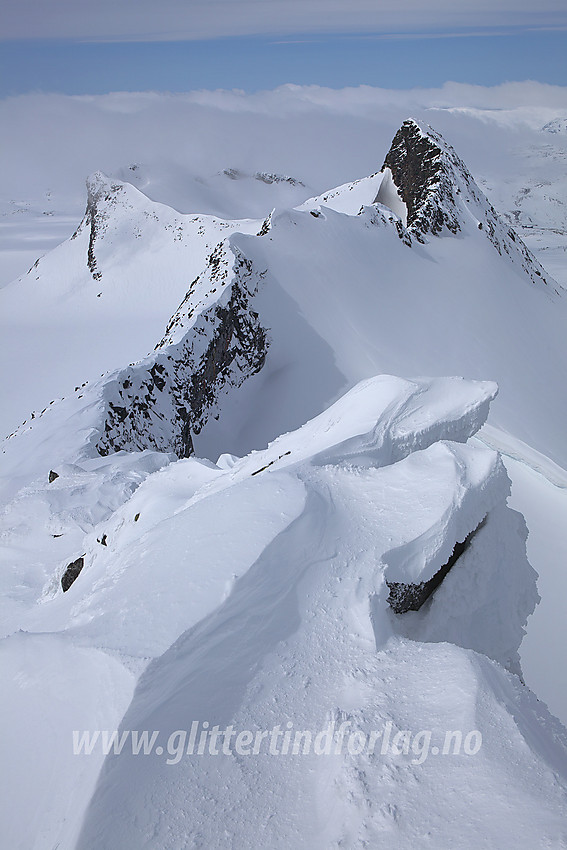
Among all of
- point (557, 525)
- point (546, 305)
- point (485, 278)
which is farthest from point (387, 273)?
point (557, 525)

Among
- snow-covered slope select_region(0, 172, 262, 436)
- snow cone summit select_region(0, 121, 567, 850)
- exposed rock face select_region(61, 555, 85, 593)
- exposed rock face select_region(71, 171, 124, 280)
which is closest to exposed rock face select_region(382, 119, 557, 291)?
snow-covered slope select_region(0, 172, 262, 436)

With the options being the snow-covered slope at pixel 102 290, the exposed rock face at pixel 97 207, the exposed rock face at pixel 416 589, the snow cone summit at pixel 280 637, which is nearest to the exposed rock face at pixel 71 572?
the snow cone summit at pixel 280 637

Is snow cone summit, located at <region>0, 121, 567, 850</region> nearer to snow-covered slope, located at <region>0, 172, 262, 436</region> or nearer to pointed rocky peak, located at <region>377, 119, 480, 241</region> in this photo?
snow-covered slope, located at <region>0, 172, 262, 436</region>

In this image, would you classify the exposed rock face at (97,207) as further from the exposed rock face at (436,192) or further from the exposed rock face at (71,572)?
the exposed rock face at (71,572)

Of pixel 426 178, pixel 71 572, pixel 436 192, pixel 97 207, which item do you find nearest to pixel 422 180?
pixel 426 178

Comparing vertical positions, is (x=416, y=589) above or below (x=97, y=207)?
above

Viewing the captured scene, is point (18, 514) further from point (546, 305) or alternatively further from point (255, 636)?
point (546, 305)

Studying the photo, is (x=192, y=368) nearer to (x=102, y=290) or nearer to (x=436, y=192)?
(x=436, y=192)
